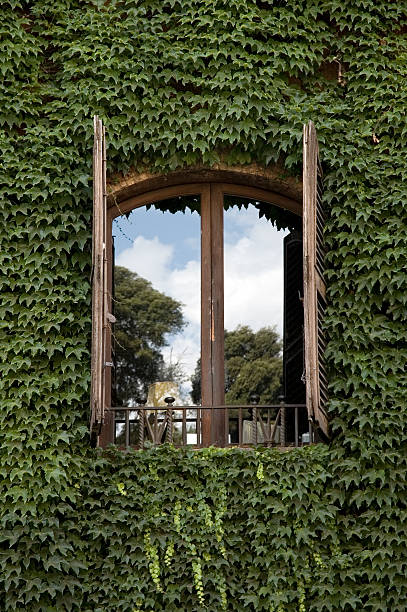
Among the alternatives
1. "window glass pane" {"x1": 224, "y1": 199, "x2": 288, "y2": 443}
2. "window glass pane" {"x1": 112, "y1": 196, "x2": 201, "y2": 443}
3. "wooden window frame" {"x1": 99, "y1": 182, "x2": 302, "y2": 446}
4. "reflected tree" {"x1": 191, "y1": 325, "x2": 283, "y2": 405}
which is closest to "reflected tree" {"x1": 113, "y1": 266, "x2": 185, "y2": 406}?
"window glass pane" {"x1": 112, "y1": 196, "x2": 201, "y2": 443}

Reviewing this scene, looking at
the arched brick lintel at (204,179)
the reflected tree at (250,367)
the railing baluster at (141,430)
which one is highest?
the arched brick lintel at (204,179)

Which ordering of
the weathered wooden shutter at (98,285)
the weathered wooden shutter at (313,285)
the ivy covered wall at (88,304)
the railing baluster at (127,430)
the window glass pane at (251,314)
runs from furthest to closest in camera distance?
the window glass pane at (251,314), the railing baluster at (127,430), the ivy covered wall at (88,304), the weathered wooden shutter at (313,285), the weathered wooden shutter at (98,285)

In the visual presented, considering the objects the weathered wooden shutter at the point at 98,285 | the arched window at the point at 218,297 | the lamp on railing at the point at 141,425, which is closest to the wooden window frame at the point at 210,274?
the arched window at the point at 218,297

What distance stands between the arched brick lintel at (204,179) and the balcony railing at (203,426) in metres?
1.72

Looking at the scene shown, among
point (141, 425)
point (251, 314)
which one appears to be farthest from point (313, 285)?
point (141, 425)

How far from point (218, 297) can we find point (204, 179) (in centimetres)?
98

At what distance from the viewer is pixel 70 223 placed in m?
7.91

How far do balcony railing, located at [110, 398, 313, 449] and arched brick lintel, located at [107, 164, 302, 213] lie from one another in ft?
5.63

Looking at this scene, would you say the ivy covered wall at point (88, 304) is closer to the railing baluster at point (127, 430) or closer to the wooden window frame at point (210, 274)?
the railing baluster at point (127, 430)

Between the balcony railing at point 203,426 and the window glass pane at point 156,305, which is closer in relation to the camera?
the balcony railing at point 203,426

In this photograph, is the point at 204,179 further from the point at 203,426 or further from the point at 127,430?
the point at 127,430

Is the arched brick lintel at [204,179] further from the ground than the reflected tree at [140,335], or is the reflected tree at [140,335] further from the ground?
the arched brick lintel at [204,179]

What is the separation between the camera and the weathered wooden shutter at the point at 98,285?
712cm

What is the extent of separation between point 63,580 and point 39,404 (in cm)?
128
